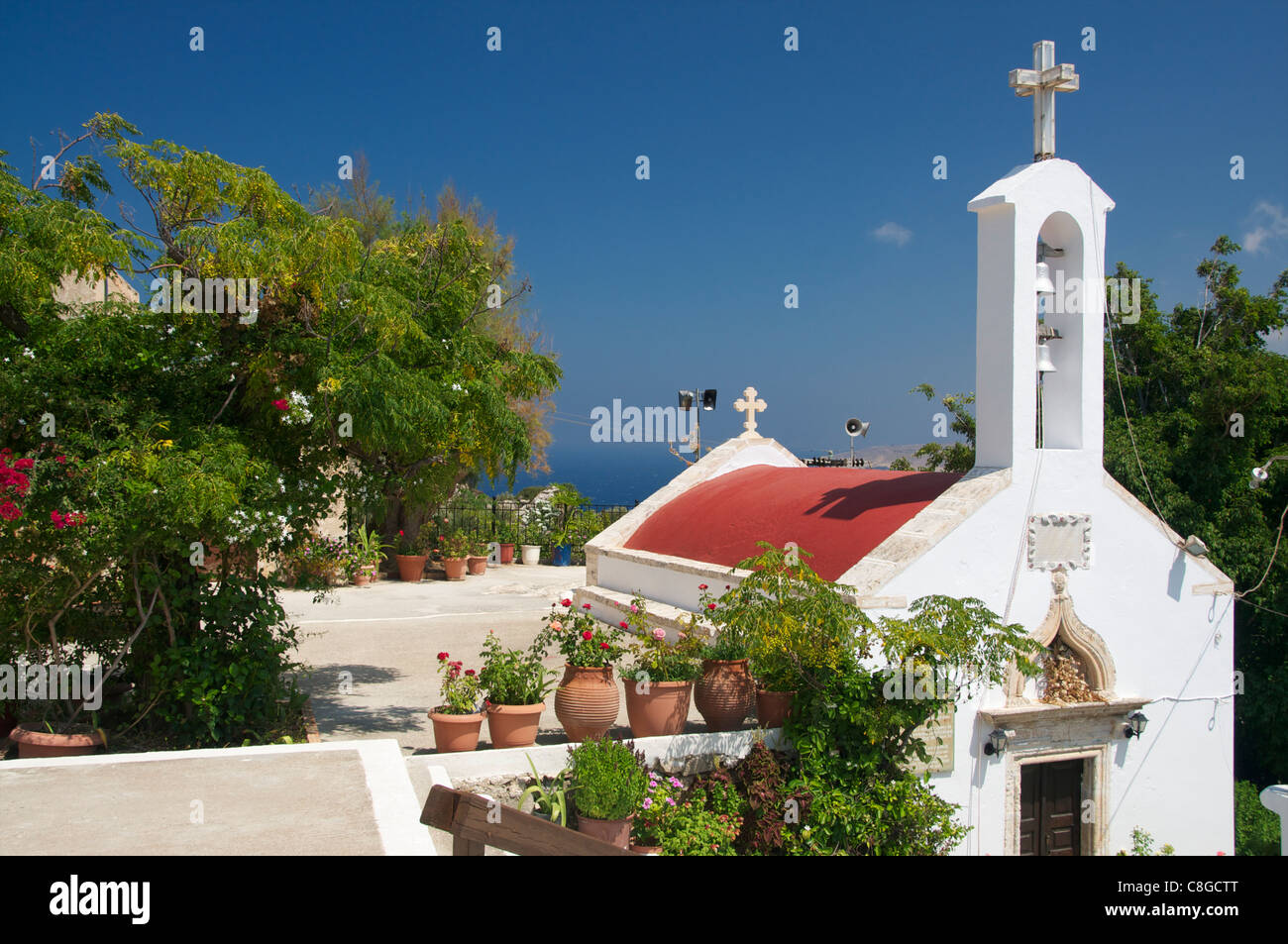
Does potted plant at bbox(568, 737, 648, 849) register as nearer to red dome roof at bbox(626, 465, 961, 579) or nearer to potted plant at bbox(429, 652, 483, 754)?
potted plant at bbox(429, 652, 483, 754)

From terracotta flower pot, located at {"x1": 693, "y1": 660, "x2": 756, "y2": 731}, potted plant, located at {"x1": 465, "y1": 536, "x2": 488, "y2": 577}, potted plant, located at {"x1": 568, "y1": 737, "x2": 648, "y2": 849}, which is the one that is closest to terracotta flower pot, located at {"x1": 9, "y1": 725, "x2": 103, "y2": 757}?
potted plant, located at {"x1": 568, "y1": 737, "x2": 648, "y2": 849}

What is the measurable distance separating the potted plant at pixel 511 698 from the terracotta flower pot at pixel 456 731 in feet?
0.54

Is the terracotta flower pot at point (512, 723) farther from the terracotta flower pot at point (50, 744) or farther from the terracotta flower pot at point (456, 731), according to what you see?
the terracotta flower pot at point (50, 744)

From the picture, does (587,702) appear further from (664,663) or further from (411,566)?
(411,566)

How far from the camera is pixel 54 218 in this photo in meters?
6.99

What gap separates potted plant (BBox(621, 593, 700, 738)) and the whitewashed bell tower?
402cm

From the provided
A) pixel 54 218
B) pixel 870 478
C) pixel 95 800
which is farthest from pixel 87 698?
pixel 870 478

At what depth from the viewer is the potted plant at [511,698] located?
777 cm

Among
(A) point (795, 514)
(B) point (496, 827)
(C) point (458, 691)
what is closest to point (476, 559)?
(A) point (795, 514)

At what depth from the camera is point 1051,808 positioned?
9766mm

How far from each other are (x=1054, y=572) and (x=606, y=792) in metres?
5.79

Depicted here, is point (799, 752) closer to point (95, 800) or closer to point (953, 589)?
point (953, 589)

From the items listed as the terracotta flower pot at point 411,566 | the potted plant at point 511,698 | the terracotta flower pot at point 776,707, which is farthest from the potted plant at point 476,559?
the terracotta flower pot at point 776,707
